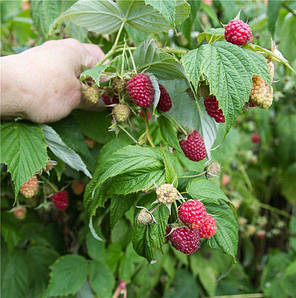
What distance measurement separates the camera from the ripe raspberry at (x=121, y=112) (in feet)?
2.05

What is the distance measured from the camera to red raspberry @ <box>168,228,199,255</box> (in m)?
0.52

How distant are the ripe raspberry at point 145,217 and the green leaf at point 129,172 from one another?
0.03m

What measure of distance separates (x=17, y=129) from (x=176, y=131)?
11.5 inches

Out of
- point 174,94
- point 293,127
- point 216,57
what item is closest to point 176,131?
point 174,94

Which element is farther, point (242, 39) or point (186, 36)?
point (186, 36)

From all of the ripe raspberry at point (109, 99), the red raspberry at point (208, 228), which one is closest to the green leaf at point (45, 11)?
the ripe raspberry at point (109, 99)

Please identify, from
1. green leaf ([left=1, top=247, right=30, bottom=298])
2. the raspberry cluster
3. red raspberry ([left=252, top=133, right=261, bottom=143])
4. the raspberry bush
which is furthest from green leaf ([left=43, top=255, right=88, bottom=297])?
red raspberry ([left=252, top=133, right=261, bottom=143])

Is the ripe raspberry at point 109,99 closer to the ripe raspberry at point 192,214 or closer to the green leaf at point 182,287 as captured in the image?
the ripe raspberry at point 192,214

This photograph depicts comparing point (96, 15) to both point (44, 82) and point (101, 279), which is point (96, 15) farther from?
point (101, 279)

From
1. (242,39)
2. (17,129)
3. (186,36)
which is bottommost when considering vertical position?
(17,129)

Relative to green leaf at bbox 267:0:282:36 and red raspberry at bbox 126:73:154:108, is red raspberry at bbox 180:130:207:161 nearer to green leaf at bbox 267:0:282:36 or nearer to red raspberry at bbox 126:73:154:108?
red raspberry at bbox 126:73:154:108

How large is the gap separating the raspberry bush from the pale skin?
0.03 meters

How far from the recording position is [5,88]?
2.08ft

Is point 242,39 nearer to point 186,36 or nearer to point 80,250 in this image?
point 186,36
